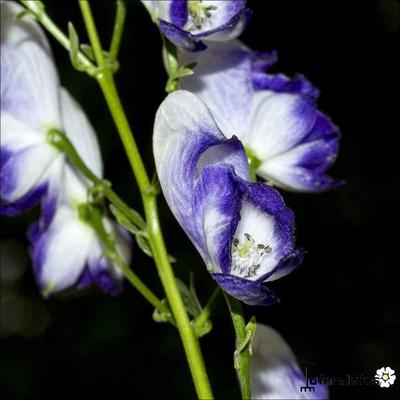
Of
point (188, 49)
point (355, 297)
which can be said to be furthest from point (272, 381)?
point (355, 297)

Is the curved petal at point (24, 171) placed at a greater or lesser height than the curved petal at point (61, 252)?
greater

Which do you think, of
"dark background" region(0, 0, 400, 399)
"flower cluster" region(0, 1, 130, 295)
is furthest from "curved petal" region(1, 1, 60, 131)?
"dark background" region(0, 0, 400, 399)

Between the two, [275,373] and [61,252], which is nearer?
[275,373]

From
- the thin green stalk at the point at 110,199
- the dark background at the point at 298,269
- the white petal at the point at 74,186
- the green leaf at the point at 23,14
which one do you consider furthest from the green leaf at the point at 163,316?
the dark background at the point at 298,269

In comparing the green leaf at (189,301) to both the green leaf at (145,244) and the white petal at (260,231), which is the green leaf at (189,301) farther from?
the white petal at (260,231)

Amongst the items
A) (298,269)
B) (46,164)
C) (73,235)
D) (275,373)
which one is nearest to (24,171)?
(46,164)

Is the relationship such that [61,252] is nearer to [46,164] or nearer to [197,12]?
[46,164]

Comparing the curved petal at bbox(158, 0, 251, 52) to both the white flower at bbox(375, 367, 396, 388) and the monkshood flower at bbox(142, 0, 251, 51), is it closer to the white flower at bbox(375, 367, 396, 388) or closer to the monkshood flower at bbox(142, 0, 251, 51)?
the monkshood flower at bbox(142, 0, 251, 51)
